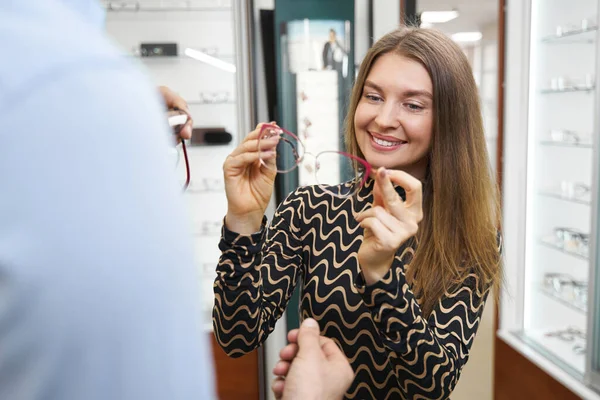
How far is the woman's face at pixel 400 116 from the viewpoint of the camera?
1.39 m

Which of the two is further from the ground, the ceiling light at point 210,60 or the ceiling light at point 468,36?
the ceiling light at point 468,36

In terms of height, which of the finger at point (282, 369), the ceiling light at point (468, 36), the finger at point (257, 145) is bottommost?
the finger at point (282, 369)

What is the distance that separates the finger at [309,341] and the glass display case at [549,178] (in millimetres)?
2319

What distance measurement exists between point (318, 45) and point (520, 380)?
216 cm

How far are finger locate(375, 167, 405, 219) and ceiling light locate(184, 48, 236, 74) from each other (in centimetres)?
248

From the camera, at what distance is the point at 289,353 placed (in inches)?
37.2

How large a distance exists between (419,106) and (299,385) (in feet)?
2.58

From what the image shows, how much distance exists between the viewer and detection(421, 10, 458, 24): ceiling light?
3496mm

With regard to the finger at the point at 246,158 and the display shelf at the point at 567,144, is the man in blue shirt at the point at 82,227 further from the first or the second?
the display shelf at the point at 567,144

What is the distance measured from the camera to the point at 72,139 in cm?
32

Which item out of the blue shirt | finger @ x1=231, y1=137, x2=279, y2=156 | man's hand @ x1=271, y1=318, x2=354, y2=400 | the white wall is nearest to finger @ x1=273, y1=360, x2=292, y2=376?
man's hand @ x1=271, y1=318, x2=354, y2=400

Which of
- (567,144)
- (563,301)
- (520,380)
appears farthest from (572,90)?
(520,380)

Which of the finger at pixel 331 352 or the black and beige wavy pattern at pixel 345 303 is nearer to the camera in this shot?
the finger at pixel 331 352

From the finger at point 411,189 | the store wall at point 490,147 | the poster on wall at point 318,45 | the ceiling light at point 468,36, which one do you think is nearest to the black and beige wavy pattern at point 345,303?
the finger at point 411,189
